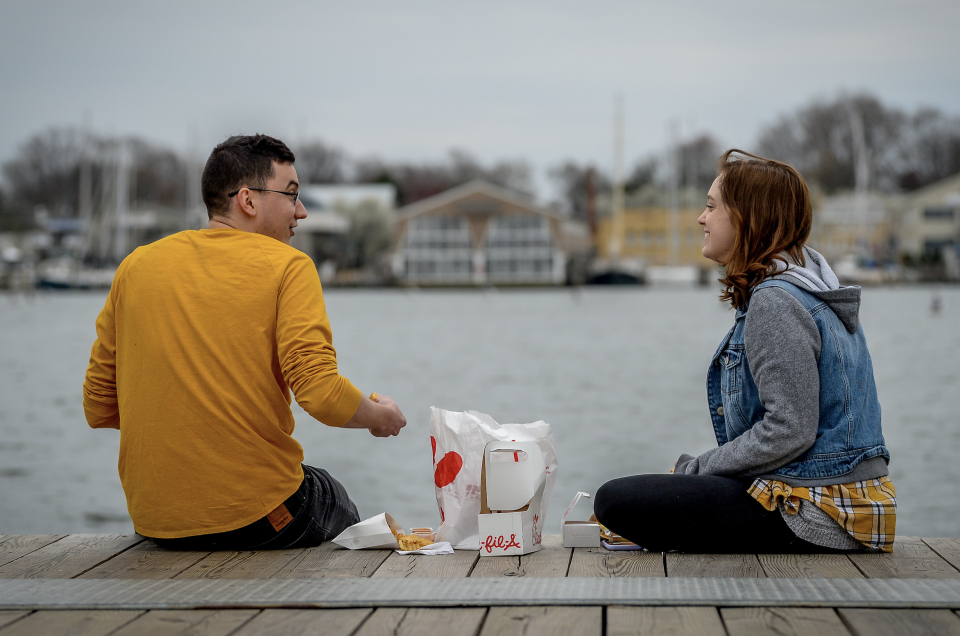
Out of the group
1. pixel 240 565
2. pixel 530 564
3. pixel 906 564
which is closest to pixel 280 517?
pixel 240 565

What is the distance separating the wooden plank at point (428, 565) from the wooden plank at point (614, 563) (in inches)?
11.5

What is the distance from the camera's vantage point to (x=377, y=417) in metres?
2.72

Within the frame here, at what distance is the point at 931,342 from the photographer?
29.8 metres

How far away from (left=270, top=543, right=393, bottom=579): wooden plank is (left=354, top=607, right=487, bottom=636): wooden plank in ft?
1.32

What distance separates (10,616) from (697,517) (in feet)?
5.68

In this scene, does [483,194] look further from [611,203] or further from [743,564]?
[743,564]

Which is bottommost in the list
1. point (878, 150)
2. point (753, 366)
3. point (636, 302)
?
point (636, 302)

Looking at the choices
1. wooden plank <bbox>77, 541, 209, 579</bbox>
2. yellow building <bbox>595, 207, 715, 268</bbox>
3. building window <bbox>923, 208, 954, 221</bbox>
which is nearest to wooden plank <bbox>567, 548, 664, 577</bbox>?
wooden plank <bbox>77, 541, 209, 579</bbox>

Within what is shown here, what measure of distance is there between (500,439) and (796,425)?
32.5 inches

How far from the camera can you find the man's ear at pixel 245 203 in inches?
113

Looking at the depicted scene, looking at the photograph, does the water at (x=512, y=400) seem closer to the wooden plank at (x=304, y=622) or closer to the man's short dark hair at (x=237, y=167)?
the man's short dark hair at (x=237, y=167)

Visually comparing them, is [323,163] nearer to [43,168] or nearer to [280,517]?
[43,168]

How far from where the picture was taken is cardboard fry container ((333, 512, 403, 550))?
2986 mm

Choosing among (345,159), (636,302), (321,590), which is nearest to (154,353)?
(321,590)
